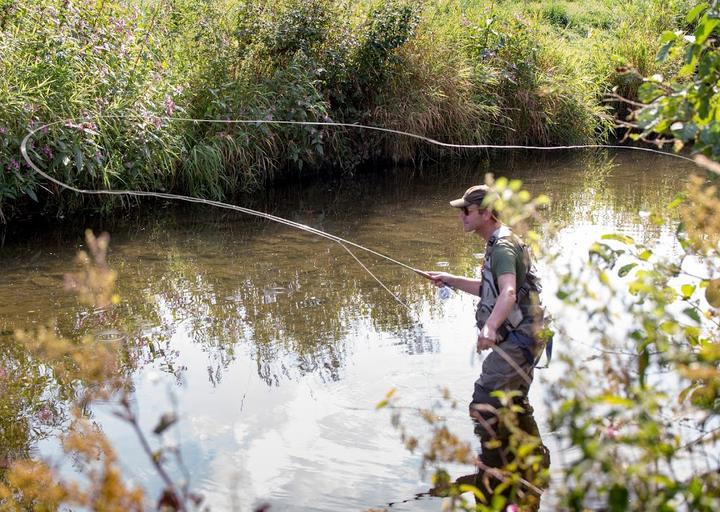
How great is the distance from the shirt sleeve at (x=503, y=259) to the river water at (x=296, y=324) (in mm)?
581

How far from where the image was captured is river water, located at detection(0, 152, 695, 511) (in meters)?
4.95

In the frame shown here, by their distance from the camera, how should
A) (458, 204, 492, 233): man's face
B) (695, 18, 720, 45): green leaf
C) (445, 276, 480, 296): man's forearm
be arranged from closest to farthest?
1. (695, 18, 720, 45): green leaf
2. (458, 204, 492, 233): man's face
3. (445, 276, 480, 296): man's forearm

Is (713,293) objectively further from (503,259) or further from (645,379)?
(503,259)

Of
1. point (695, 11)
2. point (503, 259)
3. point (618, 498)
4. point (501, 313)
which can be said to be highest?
point (695, 11)

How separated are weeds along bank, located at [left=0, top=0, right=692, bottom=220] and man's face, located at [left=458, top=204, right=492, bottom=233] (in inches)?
129

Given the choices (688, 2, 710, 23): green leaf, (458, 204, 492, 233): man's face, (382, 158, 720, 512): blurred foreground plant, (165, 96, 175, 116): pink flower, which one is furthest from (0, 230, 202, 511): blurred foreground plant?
(165, 96, 175, 116): pink flower

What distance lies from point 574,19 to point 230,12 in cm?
1135

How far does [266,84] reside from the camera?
12.4 metres

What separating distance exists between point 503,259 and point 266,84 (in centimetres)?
808

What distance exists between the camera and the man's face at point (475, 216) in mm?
5070

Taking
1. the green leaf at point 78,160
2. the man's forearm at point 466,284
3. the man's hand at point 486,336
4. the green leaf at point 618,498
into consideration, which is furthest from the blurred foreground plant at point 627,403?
the green leaf at point 78,160

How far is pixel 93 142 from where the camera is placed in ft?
31.5

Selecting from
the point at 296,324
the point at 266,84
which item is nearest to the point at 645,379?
the point at 296,324

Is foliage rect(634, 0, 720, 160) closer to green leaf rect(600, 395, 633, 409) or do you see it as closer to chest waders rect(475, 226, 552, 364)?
green leaf rect(600, 395, 633, 409)
